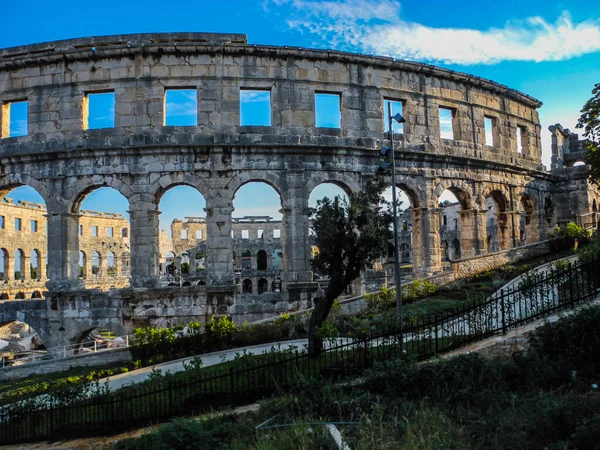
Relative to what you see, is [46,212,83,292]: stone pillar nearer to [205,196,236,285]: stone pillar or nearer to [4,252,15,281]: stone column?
[205,196,236,285]: stone pillar

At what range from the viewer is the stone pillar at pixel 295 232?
18.1 metres

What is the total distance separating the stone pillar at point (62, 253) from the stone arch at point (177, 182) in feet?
11.5

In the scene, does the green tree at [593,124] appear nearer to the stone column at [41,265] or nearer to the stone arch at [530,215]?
the stone arch at [530,215]

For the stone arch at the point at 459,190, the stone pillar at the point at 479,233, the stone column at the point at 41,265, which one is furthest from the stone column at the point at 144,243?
the stone column at the point at 41,265

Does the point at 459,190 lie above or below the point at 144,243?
above

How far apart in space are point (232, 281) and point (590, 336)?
485 inches

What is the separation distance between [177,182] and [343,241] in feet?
31.3

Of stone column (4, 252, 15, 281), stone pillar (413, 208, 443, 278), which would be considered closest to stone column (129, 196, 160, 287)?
stone pillar (413, 208, 443, 278)

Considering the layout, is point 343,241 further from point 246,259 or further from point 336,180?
point 246,259

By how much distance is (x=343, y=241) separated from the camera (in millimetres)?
10695

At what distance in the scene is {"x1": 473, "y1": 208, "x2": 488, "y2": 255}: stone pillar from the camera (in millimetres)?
22109

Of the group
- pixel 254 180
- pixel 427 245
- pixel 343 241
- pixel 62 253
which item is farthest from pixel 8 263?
pixel 343 241

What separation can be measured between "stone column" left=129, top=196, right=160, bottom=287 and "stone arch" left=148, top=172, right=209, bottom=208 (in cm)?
40

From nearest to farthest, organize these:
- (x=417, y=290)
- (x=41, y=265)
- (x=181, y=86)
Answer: (x=417, y=290) → (x=181, y=86) → (x=41, y=265)
